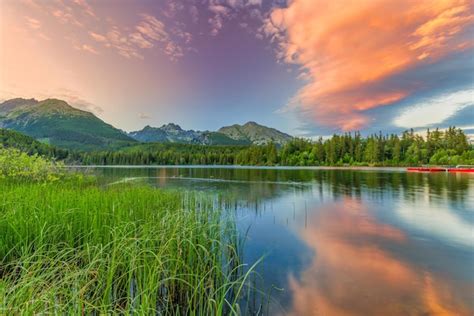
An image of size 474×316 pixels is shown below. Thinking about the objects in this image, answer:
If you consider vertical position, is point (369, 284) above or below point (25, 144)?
below

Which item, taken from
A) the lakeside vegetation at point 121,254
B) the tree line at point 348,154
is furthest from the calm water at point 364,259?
the tree line at point 348,154

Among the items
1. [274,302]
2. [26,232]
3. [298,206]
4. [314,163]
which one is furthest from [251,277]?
[314,163]

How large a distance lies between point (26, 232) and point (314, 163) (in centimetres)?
13405

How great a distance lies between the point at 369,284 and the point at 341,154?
128 metres

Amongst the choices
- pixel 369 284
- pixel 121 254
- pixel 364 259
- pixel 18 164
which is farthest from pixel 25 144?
pixel 369 284

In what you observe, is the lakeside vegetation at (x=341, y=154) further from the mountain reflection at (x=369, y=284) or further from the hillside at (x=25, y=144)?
the mountain reflection at (x=369, y=284)

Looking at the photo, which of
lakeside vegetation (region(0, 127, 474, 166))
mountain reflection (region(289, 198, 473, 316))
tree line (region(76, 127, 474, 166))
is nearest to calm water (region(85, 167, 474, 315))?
mountain reflection (region(289, 198, 473, 316))

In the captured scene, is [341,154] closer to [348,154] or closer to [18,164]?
[348,154]

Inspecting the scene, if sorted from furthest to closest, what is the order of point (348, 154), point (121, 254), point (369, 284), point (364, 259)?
point (348, 154) < point (364, 259) < point (369, 284) < point (121, 254)

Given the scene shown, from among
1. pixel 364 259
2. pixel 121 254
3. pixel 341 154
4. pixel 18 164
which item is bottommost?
pixel 364 259

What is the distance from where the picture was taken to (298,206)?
19.6m

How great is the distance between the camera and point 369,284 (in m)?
7.08

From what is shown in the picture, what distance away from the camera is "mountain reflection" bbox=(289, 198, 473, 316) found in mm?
5926

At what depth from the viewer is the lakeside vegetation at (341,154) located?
98.1 metres
